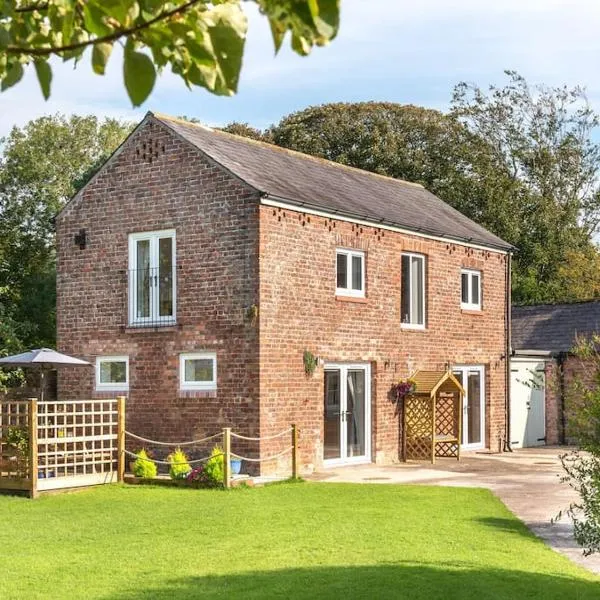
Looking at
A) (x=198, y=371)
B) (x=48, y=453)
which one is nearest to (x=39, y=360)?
(x=48, y=453)

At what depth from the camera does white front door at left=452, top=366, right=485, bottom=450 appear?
25375 millimetres

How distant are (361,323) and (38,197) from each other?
73.4ft

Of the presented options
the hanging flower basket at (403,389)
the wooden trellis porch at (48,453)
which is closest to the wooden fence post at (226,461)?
the wooden trellis porch at (48,453)

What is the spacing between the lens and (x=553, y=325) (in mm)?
32031

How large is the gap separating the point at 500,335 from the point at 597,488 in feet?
57.6

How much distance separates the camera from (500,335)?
2675 cm

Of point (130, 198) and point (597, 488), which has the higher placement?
point (130, 198)

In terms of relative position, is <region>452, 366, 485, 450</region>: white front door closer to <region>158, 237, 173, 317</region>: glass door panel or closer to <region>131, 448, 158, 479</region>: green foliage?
<region>158, 237, 173, 317</region>: glass door panel

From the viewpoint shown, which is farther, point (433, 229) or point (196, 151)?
point (433, 229)

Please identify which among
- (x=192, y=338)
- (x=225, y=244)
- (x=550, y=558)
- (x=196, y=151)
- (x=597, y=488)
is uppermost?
(x=196, y=151)

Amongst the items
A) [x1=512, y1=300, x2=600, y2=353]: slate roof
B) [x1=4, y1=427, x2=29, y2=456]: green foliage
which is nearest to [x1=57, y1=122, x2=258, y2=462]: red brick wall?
[x1=4, y1=427, x2=29, y2=456]: green foliage

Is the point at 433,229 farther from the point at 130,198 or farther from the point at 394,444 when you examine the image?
the point at 130,198

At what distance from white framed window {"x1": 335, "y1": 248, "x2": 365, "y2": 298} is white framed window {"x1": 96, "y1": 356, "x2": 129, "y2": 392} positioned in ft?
14.7

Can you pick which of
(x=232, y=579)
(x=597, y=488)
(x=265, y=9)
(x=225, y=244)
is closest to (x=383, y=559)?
(x=232, y=579)
